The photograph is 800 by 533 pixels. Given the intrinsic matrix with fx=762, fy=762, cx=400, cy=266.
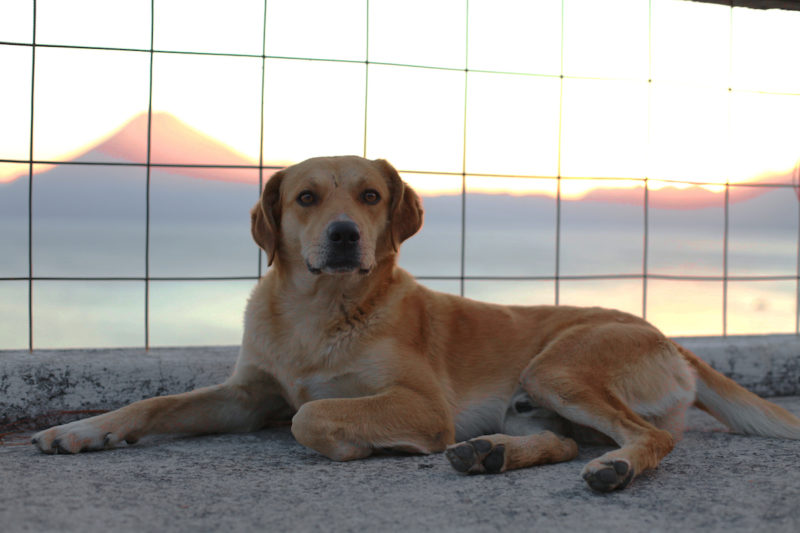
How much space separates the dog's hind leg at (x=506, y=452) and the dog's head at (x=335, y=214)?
861 mm

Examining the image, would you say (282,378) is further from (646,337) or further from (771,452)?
Answer: (771,452)

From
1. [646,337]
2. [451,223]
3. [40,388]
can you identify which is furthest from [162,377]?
[451,223]

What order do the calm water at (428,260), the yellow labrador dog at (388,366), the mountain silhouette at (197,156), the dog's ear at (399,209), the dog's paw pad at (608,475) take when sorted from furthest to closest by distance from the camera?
the mountain silhouette at (197,156), the calm water at (428,260), the dog's ear at (399,209), the yellow labrador dog at (388,366), the dog's paw pad at (608,475)

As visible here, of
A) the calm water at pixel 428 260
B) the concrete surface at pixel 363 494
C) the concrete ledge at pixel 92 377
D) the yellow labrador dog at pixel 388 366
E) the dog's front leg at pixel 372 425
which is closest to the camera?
the concrete surface at pixel 363 494

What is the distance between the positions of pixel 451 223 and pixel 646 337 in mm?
24219

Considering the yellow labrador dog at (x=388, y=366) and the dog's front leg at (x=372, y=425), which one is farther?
the yellow labrador dog at (x=388, y=366)

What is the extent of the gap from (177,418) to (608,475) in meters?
1.81

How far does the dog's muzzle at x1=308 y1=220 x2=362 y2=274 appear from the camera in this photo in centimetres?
301

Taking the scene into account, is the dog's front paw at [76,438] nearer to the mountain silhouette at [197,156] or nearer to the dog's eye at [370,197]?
the dog's eye at [370,197]

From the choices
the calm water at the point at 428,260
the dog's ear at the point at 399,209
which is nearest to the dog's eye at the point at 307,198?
the dog's ear at the point at 399,209

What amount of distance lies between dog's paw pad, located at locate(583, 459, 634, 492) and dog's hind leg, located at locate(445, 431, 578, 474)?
34cm

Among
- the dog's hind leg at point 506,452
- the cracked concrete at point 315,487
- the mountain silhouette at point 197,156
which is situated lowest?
the cracked concrete at point 315,487

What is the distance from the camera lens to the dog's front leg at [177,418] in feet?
9.70

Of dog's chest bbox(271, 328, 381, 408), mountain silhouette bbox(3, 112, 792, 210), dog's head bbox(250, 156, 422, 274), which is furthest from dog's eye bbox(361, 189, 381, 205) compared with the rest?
mountain silhouette bbox(3, 112, 792, 210)
